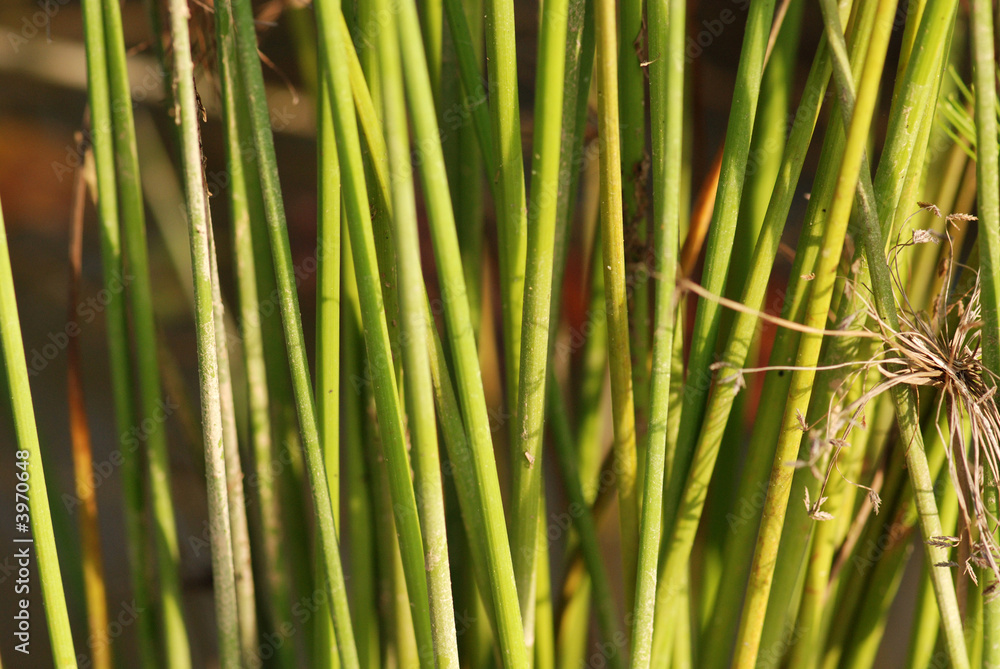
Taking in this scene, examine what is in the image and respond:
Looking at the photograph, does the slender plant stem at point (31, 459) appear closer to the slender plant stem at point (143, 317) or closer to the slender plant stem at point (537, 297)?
the slender plant stem at point (143, 317)

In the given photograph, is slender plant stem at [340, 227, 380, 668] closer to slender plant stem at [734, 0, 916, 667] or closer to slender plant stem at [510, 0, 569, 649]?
slender plant stem at [510, 0, 569, 649]

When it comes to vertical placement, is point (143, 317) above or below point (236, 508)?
above

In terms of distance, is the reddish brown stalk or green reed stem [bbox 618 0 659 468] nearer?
green reed stem [bbox 618 0 659 468]

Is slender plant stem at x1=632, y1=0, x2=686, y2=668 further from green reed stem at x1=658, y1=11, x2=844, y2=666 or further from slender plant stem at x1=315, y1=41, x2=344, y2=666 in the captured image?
slender plant stem at x1=315, y1=41, x2=344, y2=666

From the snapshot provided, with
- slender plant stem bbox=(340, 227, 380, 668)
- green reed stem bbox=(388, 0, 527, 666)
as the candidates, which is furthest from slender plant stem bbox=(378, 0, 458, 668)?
slender plant stem bbox=(340, 227, 380, 668)

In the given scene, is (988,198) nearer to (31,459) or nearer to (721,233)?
(721,233)

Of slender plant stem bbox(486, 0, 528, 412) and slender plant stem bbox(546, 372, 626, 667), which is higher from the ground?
slender plant stem bbox(486, 0, 528, 412)

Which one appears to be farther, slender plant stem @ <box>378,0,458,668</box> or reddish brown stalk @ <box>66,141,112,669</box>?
reddish brown stalk @ <box>66,141,112,669</box>

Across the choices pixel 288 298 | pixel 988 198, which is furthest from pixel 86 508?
pixel 988 198

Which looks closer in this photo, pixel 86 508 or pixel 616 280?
pixel 616 280

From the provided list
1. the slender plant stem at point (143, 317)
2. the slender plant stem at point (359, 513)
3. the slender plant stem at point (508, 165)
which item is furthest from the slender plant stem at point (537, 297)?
the slender plant stem at point (143, 317)

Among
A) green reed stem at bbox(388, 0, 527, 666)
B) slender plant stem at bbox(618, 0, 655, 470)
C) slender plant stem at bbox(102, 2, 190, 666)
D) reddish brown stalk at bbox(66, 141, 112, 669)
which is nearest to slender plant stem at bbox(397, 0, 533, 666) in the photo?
green reed stem at bbox(388, 0, 527, 666)
